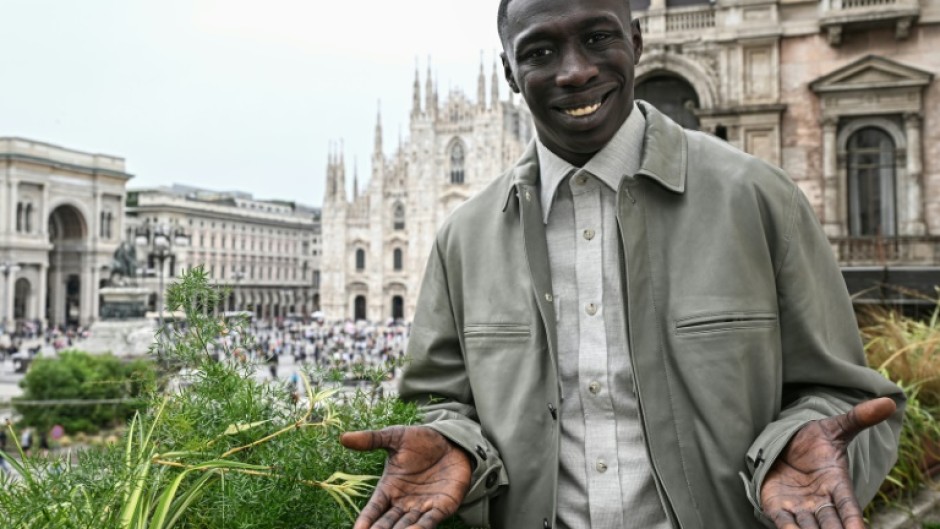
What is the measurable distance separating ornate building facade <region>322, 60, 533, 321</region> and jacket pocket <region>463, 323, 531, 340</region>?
177 feet

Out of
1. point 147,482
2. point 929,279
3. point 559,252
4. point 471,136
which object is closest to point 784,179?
point 559,252

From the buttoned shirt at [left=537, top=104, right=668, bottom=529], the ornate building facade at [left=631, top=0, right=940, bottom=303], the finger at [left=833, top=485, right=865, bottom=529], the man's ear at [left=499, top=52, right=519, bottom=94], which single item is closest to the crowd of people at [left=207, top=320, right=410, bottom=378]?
the buttoned shirt at [left=537, top=104, right=668, bottom=529]

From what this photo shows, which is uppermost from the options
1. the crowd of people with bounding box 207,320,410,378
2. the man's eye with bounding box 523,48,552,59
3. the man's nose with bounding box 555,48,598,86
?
the man's eye with bounding box 523,48,552,59

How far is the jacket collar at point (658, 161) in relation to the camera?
63.2 inches

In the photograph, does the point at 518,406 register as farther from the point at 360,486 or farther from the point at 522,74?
the point at 522,74

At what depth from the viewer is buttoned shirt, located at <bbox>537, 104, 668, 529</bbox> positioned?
1574 mm

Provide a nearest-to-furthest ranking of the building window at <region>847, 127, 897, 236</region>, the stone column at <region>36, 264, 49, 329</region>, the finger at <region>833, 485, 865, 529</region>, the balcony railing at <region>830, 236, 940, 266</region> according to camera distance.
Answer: the finger at <region>833, 485, 865, 529</region> → the balcony railing at <region>830, 236, 940, 266</region> → the building window at <region>847, 127, 897, 236</region> → the stone column at <region>36, 264, 49, 329</region>

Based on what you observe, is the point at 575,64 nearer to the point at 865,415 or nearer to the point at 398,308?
the point at 865,415

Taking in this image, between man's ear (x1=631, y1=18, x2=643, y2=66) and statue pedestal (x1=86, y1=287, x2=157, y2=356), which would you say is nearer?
man's ear (x1=631, y1=18, x2=643, y2=66)

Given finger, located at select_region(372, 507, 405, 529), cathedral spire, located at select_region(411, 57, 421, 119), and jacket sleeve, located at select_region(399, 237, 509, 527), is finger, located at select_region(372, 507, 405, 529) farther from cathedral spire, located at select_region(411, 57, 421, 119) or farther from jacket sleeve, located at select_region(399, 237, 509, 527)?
cathedral spire, located at select_region(411, 57, 421, 119)

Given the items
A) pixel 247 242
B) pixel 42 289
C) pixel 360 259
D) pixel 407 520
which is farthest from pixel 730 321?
pixel 247 242

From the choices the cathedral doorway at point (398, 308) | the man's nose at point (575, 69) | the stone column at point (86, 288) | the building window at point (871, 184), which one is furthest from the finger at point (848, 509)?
the stone column at point (86, 288)

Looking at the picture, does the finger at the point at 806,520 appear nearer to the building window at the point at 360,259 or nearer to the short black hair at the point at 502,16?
the short black hair at the point at 502,16

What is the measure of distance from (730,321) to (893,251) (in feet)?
32.6
